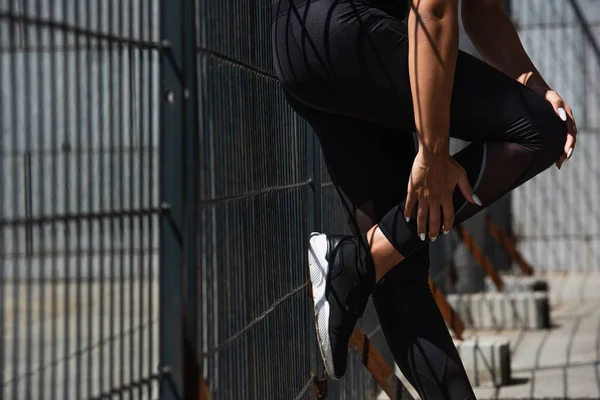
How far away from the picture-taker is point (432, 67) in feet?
7.74

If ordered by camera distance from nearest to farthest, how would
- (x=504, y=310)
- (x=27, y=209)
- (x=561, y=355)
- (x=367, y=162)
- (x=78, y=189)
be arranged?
(x=27, y=209) < (x=78, y=189) < (x=367, y=162) < (x=561, y=355) < (x=504, y=310)

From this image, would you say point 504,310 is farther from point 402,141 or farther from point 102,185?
point 102,185

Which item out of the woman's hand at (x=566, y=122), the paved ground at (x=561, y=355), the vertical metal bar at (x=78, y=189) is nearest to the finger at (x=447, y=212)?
the woman's hand at (x=566, y=122)

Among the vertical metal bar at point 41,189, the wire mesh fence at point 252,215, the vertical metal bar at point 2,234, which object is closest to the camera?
the vertical metal bar at point 2,234

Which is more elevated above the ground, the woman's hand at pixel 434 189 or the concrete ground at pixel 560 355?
the woman's hand at pixel 434 189

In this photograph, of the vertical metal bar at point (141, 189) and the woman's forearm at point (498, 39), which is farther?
the woman's forearm at point (498, 39)

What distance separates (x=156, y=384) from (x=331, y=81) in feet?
2.90

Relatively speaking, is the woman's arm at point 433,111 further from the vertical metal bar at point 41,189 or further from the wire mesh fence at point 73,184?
the vertical metal bar at point 41,189

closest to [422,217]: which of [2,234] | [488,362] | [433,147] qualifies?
[433,147]

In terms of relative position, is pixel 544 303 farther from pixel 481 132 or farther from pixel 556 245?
pixel 481 132

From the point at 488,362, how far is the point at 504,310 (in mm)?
1770

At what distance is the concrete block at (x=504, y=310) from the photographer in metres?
6.48

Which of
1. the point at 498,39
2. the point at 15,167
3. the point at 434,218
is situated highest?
the point at 498,39

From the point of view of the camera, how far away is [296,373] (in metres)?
2.97
